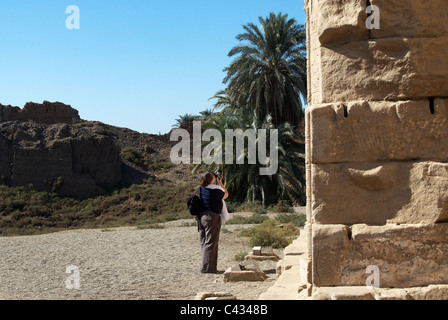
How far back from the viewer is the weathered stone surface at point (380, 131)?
12.3 ft

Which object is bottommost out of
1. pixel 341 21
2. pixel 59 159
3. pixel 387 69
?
pixel 387 69

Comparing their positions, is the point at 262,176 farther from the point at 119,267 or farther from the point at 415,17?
the point at 415,17

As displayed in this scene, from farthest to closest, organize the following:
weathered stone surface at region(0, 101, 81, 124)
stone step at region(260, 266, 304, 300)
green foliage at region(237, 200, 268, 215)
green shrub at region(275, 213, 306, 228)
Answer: weathered stone surface at region(0, 101, 81, 124) < green foliage at region(237, 200, 268, 215) < green shrub at region(275, 213, 306, 228) < stone step at region(260, 266, 304, 300)

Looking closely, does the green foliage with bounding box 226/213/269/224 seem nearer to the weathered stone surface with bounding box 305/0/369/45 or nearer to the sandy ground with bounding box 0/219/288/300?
the sandy ground with bounding box 0/219/288/300

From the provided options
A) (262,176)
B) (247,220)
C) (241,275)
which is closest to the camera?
(241,275)

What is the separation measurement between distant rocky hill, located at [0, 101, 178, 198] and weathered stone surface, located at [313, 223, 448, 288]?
85.0 ft

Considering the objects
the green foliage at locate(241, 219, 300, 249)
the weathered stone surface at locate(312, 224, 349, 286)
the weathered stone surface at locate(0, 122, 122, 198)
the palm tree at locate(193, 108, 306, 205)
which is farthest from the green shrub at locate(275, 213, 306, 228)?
the weathered stone surface at locate(0, 122, 122, 198)

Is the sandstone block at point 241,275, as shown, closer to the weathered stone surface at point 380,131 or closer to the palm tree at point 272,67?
the weathered stone surface at point 380,131

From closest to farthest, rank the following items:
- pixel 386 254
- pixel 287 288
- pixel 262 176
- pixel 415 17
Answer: pixel 386 254, pixel 415 17, pixel 287 288, pixel 262 176

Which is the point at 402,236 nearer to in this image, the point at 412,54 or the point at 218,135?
the point at 412,54

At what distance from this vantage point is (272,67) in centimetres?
2312

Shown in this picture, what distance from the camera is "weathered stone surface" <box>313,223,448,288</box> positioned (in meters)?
3.70

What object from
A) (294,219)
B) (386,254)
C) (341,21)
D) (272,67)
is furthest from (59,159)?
(386,254)

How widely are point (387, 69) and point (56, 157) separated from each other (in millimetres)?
27600
